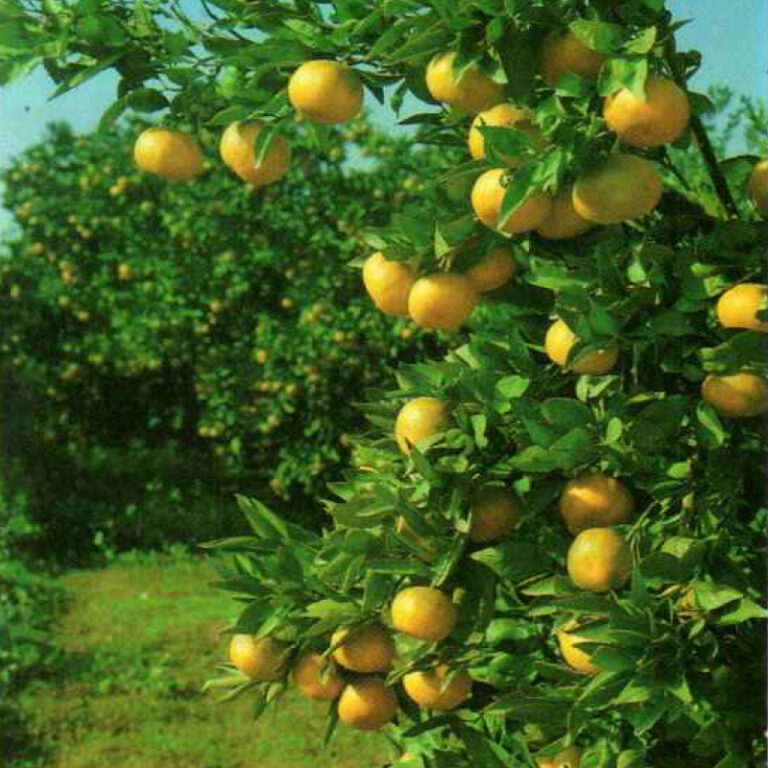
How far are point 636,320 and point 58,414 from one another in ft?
21.9

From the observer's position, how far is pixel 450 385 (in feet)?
5.58

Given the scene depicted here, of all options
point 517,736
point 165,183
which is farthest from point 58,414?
point 517,736

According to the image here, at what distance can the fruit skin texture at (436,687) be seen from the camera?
172 cm

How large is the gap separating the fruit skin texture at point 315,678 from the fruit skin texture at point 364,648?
4 cm

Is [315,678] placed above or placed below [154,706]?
above

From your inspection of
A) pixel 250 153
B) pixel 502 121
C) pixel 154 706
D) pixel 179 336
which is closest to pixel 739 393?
pixel 502 121

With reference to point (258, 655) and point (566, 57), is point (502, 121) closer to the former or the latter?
point (566, 57)

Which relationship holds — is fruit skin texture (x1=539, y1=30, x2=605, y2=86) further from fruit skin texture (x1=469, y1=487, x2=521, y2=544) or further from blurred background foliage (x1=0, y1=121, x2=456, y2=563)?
blurred background foliage (x1=0, y1=121, x2=456, y2=563)

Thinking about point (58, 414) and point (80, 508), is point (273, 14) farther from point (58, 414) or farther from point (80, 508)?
point (58, 414)

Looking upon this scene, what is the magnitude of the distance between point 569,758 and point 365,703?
0.28 meters

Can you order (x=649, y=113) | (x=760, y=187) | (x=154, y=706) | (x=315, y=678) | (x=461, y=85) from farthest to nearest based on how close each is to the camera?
(x=154, y=706) → (x=315, y=678) → (x=760, y=187) → (x=461, y=85) → (x=649, y=113)

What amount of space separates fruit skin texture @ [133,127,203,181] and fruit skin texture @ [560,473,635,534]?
655 mm

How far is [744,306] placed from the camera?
57.8 inches

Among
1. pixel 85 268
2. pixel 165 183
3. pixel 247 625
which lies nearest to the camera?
pixel 247 625
